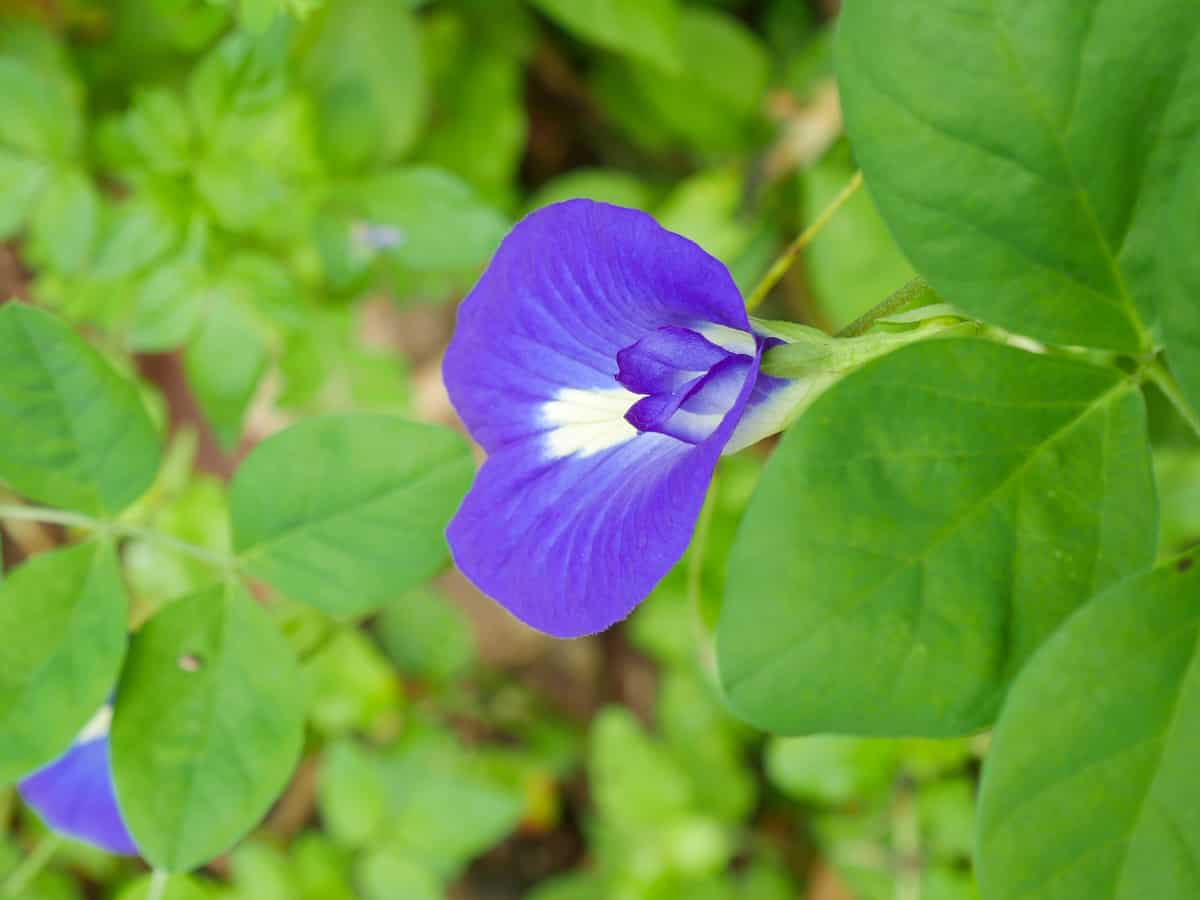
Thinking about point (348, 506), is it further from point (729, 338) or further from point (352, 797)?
point (352, 797)

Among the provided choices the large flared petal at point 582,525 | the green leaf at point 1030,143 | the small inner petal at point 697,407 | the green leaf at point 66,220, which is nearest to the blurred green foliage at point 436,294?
the green leaf at point 66,220

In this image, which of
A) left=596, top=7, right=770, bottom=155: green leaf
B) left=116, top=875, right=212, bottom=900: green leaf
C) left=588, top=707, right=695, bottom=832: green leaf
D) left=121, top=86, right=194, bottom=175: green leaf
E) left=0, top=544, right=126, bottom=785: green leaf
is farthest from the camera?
left=596, top=7, right=770, bottom=155: green leaf

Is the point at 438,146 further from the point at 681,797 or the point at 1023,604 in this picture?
the point at 1023,604

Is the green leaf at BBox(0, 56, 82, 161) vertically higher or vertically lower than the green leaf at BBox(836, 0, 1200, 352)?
lower

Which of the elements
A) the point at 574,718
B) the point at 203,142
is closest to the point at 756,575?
the point at 203,142

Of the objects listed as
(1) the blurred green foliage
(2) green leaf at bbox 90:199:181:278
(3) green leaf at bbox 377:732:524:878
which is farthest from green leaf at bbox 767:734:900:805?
(2) green leaf at bbox 90:199:181:278

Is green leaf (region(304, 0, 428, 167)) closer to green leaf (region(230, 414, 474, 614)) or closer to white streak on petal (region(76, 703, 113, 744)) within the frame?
green leaf (region(230, 414, 474, 614))
